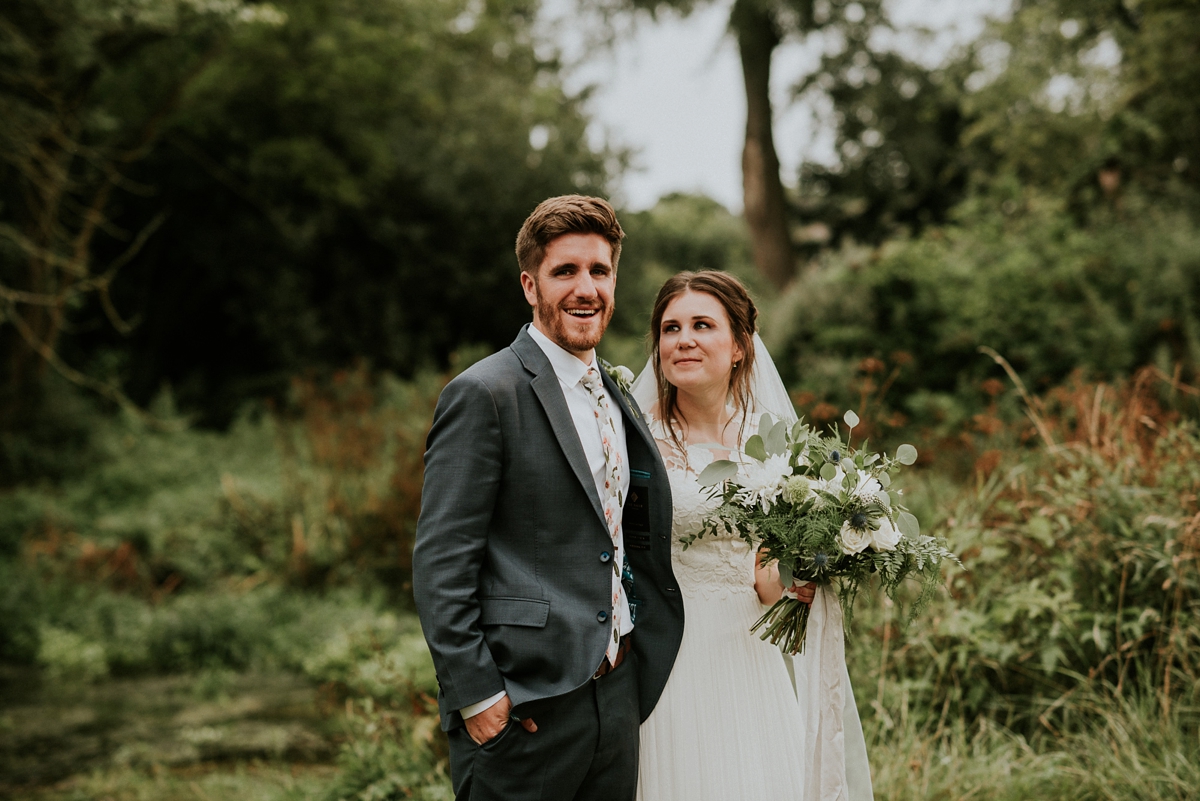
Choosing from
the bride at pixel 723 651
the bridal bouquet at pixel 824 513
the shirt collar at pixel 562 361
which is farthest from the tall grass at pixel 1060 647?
the shirt collar at pixel 562 361

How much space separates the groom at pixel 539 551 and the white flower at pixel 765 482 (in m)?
0.37

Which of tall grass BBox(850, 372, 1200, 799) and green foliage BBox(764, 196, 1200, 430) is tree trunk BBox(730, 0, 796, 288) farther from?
tall grass BBox(850, 372, 1200, 799)

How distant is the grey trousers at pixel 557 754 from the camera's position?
2248 millimetres

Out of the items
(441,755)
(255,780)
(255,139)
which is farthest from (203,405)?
(441,755)

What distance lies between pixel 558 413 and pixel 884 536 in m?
0.98

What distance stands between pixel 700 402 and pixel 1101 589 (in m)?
2.41

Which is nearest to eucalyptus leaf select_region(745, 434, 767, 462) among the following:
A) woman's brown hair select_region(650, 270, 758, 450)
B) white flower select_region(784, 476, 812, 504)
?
white flower select_region(784, 476, 812, 504)

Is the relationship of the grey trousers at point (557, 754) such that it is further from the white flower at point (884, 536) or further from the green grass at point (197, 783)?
the green grass at point (197, 783)

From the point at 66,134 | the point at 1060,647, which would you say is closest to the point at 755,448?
the point at 1060,647

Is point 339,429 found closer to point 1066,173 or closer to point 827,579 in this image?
point 827,579

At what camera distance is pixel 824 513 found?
2.57 meters

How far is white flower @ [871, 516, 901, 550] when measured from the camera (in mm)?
2531

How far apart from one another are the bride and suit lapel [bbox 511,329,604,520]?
0.51 metres

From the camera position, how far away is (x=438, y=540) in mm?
2256
